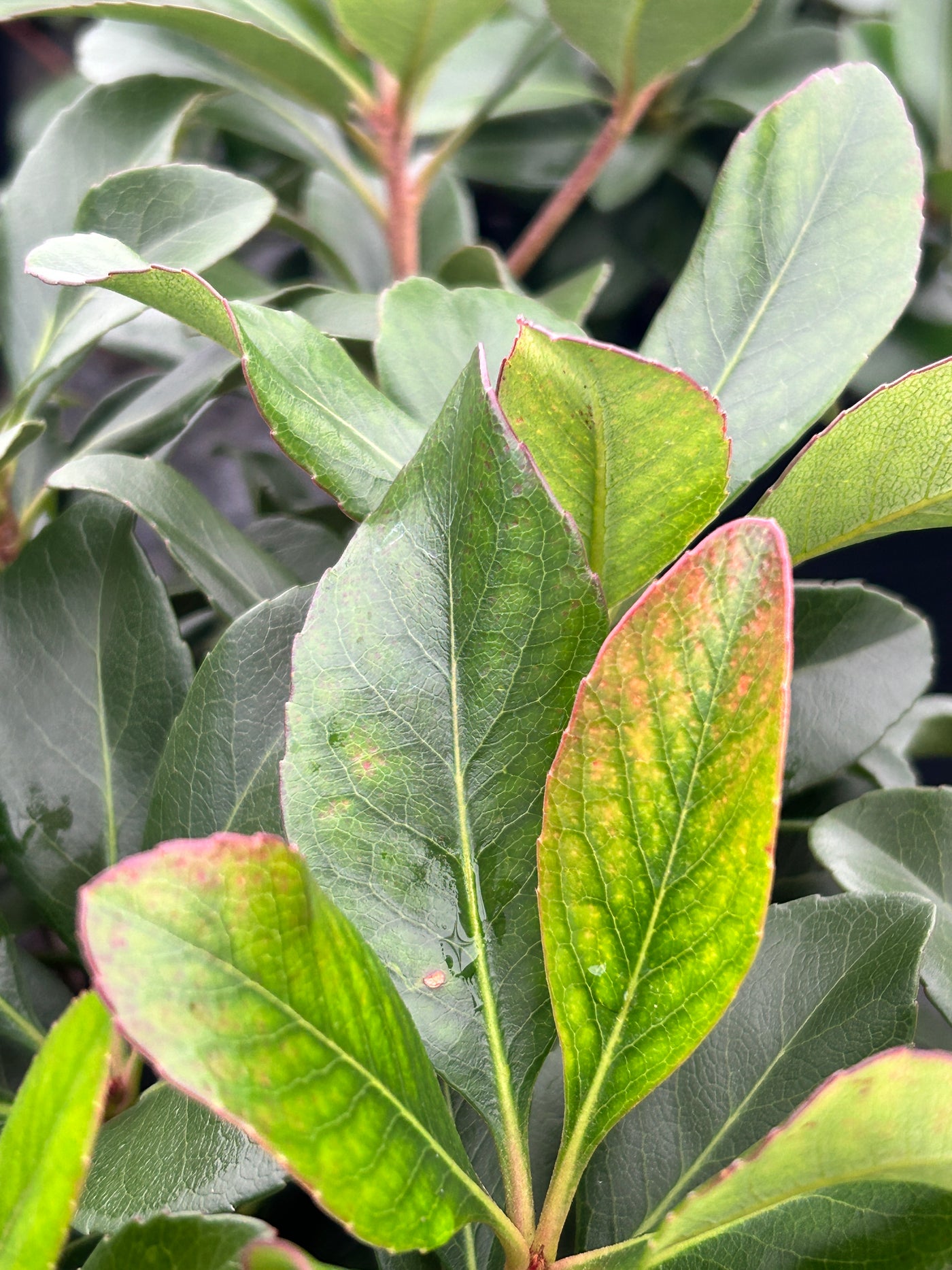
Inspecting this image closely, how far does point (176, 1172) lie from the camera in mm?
361

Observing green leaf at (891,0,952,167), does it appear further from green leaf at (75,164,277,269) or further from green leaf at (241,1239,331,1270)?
green leaf at (241,1239,331,1270)

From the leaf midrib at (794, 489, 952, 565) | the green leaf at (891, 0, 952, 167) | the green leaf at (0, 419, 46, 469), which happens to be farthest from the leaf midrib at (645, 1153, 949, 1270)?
the green leaf at (891, 0, 952, 167)

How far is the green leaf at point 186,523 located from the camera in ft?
1.48

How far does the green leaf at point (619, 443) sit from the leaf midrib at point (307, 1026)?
8.0 inches

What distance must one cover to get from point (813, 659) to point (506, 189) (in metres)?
0.75

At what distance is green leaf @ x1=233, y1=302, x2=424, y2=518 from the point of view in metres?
0.39

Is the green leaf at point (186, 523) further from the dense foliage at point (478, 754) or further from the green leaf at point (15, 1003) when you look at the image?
the green leaf at point (15, 1003)

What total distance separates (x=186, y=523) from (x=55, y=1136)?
10.7 inches

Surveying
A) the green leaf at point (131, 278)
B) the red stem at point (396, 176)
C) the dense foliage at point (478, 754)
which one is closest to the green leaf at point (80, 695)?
the dense foliage at point (478, 754)

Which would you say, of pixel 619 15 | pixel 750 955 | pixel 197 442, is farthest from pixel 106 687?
pixel 197 442

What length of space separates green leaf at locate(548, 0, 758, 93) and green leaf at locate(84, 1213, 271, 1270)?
25.7 inches

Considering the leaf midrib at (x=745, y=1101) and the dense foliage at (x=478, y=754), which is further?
the leaf midrib at (x=745, y=1101)

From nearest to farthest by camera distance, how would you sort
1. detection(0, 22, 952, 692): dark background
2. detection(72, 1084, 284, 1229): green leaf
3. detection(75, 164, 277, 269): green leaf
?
detection(72, 1084, 284, 1229): green leaf, detection(75, 164, 277, 269): green leaf, detection(0, 22, 952, 692): dark background

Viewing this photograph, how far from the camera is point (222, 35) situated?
0.62 m
